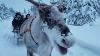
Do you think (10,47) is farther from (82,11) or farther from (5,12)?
(82,11)

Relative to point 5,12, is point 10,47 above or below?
below

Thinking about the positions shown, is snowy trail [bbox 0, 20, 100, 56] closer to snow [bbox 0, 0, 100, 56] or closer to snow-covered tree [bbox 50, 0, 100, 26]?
snow [bbox 0, 0, 100, 56]

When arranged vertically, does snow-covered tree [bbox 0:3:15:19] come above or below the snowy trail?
above

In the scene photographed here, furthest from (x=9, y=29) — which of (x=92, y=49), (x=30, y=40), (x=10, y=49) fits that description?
(x=92, y=49)

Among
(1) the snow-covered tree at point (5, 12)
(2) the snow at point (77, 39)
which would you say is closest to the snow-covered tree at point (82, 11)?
(2) the snow at point (77, 39)

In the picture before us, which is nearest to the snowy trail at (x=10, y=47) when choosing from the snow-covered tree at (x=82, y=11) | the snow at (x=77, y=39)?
the snow at (x=77, y=39)

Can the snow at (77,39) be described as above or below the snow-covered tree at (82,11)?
below

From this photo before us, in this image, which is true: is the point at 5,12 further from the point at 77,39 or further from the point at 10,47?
the point at 77,39

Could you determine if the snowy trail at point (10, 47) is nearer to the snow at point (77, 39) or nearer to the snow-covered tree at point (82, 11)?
the snow at point (77, 39)

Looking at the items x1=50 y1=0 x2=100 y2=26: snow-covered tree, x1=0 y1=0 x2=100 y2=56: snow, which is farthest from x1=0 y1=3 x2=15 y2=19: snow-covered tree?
x1=50 y1=0 x2=100 y2=26: snow-covered tree

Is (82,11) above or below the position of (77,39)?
above

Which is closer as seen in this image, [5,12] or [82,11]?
[5,12]

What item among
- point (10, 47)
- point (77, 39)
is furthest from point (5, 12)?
point (77, 39)


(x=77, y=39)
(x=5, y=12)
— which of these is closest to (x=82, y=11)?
(x=77, y=39)
